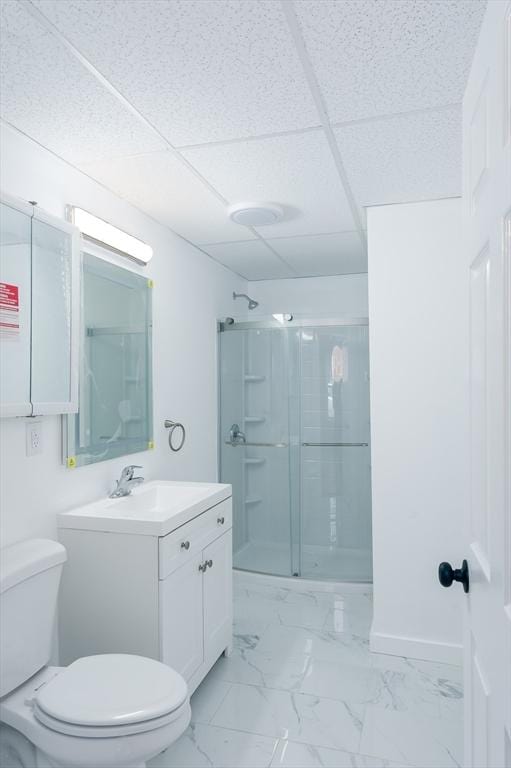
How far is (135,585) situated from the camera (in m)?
1.87

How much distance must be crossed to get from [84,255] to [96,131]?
1.67 ft

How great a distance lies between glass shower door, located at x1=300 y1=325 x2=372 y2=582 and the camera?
348 cm

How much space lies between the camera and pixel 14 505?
70.7 inches

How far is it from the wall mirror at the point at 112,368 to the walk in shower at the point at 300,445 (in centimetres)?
115

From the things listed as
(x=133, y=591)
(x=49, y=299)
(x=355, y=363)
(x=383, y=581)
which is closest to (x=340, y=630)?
(x=383, y=581)

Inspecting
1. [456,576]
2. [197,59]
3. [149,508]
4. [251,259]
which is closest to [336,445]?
[251,259]

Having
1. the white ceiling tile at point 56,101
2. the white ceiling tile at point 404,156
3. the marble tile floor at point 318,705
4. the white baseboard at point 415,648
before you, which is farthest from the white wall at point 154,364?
the white baseboard at point 415,648

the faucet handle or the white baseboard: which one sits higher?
the faucet handle

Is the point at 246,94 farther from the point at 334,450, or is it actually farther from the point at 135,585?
the point at 334,450

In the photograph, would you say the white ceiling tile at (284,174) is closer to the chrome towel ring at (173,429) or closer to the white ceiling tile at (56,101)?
the white ceiling tile at (56,101)

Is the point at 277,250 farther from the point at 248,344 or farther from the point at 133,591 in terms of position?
the point at 133,591

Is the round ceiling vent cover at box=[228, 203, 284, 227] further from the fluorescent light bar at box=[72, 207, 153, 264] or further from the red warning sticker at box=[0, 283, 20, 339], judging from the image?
the red warning sticker at box=[0, 283, 20, 339]

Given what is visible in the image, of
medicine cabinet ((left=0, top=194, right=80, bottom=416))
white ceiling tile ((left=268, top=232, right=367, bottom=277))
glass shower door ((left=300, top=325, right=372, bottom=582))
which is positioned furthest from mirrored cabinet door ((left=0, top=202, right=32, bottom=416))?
glass shower door ((left=300, top=325, right=372, bottom=582))

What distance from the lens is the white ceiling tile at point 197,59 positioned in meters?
1.25
